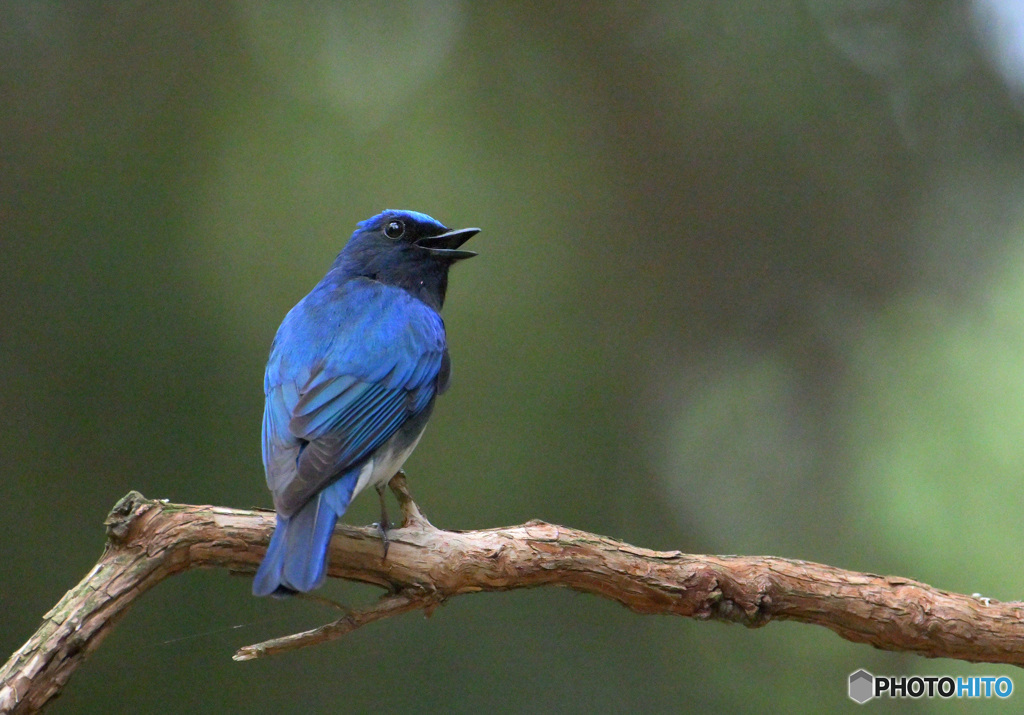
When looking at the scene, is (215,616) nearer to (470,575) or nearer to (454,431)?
(454,431)

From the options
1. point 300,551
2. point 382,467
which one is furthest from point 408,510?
point 300,551

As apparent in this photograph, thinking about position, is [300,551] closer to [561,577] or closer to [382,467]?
[382,467]

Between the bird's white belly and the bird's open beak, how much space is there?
1.02 metres

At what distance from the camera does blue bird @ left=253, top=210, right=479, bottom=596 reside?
2914mm

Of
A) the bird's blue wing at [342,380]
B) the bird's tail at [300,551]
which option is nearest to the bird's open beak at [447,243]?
the bird's blue wing at [342,380]

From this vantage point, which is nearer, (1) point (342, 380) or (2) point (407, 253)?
(1) point (342, 380)

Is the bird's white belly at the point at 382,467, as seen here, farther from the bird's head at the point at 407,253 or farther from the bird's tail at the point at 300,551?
the bird's head at the point at 407,253

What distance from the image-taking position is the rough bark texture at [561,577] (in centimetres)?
285

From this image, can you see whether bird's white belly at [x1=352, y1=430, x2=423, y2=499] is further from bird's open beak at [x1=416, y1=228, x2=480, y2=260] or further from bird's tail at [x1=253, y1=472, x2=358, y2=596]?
bird's open beak at [x1=416, y1=228, x2=480, y2=260]

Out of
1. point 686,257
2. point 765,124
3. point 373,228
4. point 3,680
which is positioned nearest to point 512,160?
point 686,257

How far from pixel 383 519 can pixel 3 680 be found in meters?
1.11

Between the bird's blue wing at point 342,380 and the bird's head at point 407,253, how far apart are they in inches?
5.5

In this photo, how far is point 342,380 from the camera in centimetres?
346

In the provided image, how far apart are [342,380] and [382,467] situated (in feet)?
1.06
